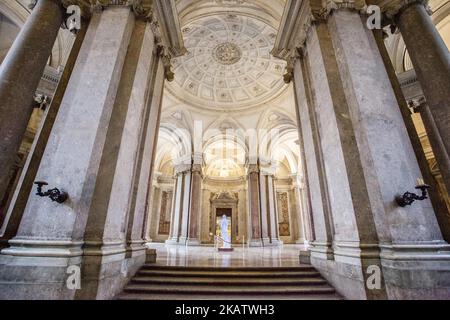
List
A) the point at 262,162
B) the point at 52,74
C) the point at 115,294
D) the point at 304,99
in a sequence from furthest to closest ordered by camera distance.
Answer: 1. the point at 262,162
2. the point at 52,74
3. the point at 304,99
4. the point at 115,294

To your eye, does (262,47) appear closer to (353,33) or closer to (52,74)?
(353,33)

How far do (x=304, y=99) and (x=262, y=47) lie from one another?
751cm

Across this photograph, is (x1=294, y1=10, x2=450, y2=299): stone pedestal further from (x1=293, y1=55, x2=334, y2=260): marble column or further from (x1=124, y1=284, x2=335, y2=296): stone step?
(x1=124, y1=284, x2=335, y2=296): stone step

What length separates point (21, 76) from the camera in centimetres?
299

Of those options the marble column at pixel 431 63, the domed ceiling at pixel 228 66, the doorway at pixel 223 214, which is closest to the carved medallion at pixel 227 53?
the domed ceiling at pixel 228 66

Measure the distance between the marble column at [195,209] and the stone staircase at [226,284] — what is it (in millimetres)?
9111

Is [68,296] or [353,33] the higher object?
[353,33]

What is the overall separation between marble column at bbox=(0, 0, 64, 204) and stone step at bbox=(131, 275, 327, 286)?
241 centimetres

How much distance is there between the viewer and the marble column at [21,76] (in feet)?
9.04

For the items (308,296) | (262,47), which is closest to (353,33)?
(308,296)

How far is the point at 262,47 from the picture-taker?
11133 millimetres

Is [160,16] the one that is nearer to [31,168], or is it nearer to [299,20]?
[299,20]

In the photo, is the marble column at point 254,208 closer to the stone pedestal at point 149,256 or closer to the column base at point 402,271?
the stone pedestal at point 149,256

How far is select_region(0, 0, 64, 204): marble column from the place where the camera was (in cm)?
275
